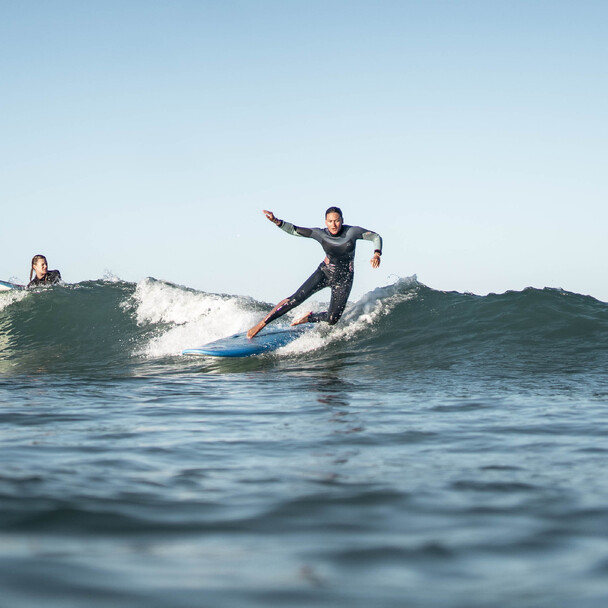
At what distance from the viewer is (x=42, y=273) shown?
14.8 meters

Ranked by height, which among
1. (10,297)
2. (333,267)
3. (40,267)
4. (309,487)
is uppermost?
(40,267)

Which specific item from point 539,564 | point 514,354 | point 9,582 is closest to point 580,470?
point 539,564

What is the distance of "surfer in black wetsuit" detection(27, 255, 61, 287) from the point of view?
14750 millimetres

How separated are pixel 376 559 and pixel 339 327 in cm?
1013

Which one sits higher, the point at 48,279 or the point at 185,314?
the point at 48,279

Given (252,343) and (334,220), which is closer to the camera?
(334,220)

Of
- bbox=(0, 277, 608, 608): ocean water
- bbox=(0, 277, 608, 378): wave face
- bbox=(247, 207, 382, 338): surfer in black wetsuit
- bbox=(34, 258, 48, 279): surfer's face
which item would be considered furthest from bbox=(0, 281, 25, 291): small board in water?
bbox=(0, 277, 608, 608): ocean water

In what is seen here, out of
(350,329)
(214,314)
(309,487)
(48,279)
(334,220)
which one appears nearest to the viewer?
(309,487)

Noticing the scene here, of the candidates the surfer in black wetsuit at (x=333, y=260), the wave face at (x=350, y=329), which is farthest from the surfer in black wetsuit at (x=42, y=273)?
the surfer in black wetsuit at (x=333, y=260)

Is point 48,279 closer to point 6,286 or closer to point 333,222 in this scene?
point 6,286

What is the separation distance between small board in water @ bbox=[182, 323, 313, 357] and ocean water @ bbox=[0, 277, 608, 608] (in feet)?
3.71

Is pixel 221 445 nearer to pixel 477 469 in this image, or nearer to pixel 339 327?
pixel 477 469

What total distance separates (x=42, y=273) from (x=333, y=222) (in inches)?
297

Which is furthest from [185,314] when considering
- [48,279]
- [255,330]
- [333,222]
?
[333,222]
